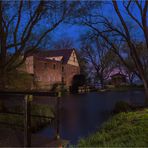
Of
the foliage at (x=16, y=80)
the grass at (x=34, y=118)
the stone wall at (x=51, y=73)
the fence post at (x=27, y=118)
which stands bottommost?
the grass at (x=34, y=118)

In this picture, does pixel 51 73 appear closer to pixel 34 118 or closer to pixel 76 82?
pixel 76 82

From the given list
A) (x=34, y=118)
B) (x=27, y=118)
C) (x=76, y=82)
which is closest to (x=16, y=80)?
(x=34, y=118)

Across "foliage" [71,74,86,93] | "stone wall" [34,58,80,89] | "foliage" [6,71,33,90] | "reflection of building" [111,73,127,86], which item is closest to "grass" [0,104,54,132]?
"foliage" [6,71,33,90]

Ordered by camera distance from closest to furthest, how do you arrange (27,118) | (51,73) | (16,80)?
(27,118) < (16,80) < (51,73)

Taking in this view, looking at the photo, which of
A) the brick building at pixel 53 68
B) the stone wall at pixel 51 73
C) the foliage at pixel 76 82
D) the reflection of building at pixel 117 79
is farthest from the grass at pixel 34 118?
the reflection of building at pixel 117 79

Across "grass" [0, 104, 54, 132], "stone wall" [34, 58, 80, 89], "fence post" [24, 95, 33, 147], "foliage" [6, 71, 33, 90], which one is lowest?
"grass" [0, 104, 54, 132]

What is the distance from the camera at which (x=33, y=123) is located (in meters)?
12.3

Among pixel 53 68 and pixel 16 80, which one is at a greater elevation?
pixel 53 68

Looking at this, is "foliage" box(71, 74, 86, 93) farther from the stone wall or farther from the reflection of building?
the reflection of building

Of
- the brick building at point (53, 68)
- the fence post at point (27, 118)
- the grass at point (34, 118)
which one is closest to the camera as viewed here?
the fence post at point (27, 118)

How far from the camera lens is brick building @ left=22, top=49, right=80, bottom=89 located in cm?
3427

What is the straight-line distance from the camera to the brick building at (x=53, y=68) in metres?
34.3

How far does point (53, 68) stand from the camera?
40844 mm

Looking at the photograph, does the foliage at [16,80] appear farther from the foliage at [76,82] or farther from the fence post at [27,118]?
the foliage at [76,82]
